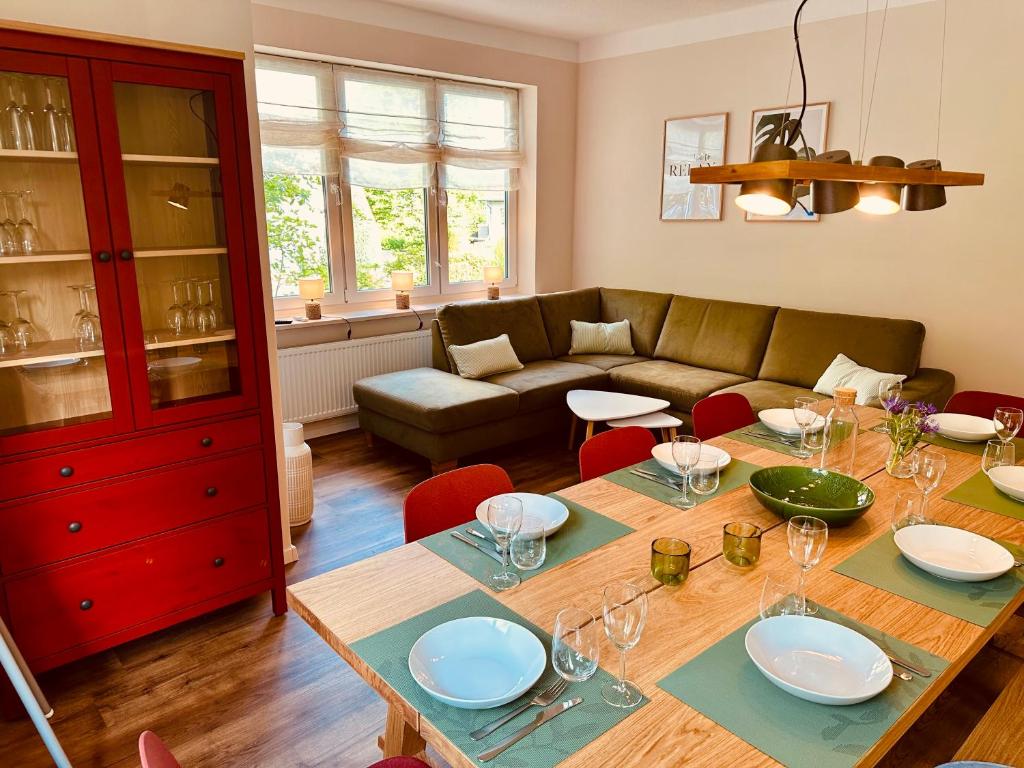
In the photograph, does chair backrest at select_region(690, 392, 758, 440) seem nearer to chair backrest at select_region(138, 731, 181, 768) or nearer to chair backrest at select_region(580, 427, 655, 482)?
chair backrest at select_region(580, 427, 655, 482)

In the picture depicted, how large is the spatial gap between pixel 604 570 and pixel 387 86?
13.6ft

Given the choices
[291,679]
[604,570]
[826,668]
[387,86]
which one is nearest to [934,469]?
[826,668]

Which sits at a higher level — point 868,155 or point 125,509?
point 868,155

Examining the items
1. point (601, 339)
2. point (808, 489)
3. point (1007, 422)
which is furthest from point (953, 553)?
point (601, 339)

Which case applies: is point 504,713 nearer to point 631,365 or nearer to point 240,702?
point 240,702

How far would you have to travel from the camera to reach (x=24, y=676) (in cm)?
195

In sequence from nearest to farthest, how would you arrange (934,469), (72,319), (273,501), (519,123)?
(934,469), (72,319), (273,501), (519,123)

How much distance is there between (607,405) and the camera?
13.3ft

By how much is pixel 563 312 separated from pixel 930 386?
245 cm

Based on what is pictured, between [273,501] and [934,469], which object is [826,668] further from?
[273,501]

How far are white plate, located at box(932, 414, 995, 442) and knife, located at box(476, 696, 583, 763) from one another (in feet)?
6.41

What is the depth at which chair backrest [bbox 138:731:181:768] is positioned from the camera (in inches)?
37.2

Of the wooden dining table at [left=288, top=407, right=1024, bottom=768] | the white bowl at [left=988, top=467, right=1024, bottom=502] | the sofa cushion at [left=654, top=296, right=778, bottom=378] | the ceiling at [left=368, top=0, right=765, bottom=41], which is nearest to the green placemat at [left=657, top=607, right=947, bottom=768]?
the wooden dining table at [left=288, top=407, right=1024, bottom=768]

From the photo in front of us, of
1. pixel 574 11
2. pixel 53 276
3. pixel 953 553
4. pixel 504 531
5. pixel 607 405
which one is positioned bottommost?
pixel 607 405
